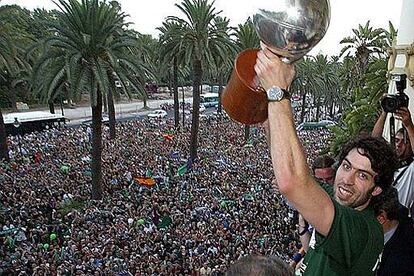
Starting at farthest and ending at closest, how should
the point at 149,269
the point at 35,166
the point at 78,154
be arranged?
the point at 78,154 < the point at 35,166 < the point at 149,269

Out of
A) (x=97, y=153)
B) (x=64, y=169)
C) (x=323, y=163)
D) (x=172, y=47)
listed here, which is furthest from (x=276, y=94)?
(x=172, y=47)

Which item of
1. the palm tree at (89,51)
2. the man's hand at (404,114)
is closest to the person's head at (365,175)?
the man's hand at (404,114)

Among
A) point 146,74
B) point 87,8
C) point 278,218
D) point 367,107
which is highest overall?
point 87,8

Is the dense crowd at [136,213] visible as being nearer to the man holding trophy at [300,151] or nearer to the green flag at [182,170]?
the green flag at [182,170]

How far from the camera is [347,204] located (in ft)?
6.23

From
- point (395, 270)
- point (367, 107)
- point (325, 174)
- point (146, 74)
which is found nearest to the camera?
point (395, 270)

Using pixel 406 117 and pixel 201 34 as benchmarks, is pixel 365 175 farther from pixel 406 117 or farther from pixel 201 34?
pixel 201 34

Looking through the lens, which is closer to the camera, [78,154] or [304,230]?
[304,230]

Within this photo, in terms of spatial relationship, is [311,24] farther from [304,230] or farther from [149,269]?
[149,269]

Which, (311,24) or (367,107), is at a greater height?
(311,24)

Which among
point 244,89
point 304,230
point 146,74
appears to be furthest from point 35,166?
point 244,89

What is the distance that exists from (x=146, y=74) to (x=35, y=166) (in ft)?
22.8

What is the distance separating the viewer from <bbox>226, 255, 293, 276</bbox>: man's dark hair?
1354 mm

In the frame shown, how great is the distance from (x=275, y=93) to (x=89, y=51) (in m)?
15.0
